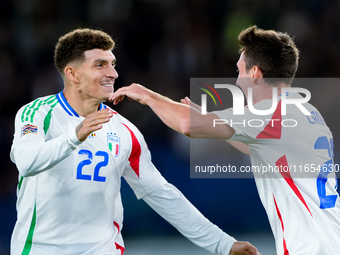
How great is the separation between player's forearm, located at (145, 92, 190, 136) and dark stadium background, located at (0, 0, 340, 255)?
3649 millimetres

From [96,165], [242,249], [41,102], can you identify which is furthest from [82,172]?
[242,249]

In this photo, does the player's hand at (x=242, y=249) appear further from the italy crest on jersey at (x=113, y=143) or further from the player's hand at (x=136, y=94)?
the player's hand at (x=136, y=94)

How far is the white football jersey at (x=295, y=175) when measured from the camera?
7.80 feet

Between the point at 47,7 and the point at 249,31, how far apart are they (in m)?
4.84

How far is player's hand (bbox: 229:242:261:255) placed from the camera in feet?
10.4

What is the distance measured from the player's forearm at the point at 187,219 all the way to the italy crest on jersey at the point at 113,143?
0.51 metres

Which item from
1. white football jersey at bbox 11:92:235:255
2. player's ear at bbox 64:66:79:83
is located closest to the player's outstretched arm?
white football jersey at bbox 11:92:235:255

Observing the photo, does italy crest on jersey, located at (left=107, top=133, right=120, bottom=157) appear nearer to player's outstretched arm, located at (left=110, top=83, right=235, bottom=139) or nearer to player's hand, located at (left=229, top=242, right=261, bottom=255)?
player's outstretched arm, located at (left=110, top=83, right=235, bottom=139)

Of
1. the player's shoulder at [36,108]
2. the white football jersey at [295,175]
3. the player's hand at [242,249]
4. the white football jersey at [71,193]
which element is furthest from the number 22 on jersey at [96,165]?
the player's hand at [242,249]

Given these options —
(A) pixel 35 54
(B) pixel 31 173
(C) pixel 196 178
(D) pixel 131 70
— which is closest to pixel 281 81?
(B) pixel 31 173

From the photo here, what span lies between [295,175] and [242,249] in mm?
1047

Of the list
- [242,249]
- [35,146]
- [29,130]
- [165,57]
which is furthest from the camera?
[165,57]

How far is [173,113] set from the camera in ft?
8.51

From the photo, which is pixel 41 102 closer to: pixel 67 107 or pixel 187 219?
pixel 67 107
